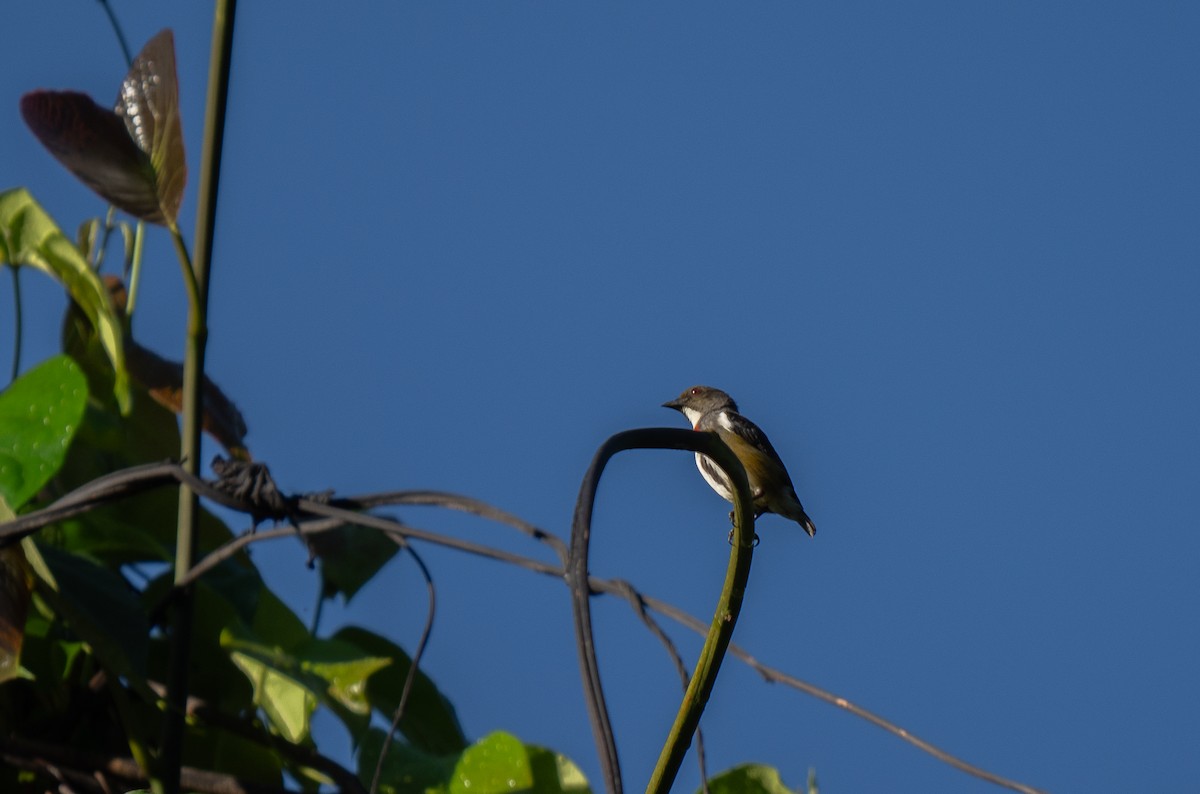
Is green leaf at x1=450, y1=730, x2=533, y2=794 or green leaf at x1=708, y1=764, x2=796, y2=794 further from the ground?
green leaf at x1=708, y1=764, x2=796, y2=794

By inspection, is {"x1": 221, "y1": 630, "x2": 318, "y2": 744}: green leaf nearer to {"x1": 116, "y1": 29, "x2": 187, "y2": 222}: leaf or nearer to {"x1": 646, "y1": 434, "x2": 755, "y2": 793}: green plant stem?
{"x1": 116, "y1": 29, "x2": 187, "y2": 222}: leaf

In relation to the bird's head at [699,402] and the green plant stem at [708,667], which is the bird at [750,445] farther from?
the green plant stem at [708,667]

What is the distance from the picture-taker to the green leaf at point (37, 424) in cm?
215

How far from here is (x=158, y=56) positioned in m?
2.03

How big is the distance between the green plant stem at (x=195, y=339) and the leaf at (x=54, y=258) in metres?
0.64

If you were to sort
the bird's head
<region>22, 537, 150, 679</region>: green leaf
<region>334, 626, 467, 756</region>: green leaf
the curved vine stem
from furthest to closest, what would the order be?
the bird's head → <region>334, 626, 467, 756</region>: green leaf → <region>22, 537, 150, 679</region>: green leaf → the curved vine stem

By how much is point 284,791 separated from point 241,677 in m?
0.49

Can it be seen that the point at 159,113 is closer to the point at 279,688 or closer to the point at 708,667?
the point at 279,688

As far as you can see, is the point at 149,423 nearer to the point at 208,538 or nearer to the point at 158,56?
the point at 208,538

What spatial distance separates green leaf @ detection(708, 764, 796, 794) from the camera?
209 cm

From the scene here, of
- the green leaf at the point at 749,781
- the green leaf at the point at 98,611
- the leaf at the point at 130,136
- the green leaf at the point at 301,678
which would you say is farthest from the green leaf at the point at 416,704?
the leaf at the point at 130,136

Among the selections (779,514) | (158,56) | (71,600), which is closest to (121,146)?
(158,56)

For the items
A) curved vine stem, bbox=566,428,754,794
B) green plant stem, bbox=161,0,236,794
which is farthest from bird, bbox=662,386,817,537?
curved vine stem, bbox=566,428,754,794

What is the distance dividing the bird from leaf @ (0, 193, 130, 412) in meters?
2.19
